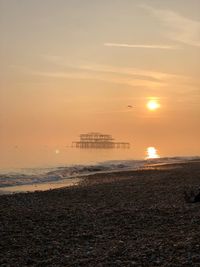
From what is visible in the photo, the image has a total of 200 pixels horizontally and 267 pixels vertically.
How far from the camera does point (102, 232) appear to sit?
44.2 feet

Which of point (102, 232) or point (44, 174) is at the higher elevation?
point (44, 174)

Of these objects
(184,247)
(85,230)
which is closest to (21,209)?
(85,230)

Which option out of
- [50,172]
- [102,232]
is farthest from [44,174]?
[102,232]

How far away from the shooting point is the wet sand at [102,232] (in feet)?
33.8


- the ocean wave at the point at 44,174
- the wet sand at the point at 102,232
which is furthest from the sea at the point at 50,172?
the wet sand at the point at 102,232

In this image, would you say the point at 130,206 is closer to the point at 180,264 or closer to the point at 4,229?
the point at 4,229

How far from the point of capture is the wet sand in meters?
10.3

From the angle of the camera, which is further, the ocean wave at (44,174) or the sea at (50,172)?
the ocean wave at (44,174)

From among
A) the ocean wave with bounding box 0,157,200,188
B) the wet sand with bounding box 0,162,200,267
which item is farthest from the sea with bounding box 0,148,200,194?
the wet sand with bounding box 0,162,200,267

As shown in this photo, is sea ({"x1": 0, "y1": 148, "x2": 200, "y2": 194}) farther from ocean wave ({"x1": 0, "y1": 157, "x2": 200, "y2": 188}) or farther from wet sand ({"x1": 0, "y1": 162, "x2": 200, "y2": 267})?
wet sand ({"x1": 0, "y1": 162, "x2": 200, "y2": 267})

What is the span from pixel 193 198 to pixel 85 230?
6.32 m

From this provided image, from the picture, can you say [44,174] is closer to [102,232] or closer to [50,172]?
[50,172]

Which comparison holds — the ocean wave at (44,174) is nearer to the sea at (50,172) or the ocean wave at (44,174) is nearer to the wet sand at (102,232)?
the sea at (50,172)

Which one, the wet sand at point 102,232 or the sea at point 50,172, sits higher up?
the sea at point 50,172
